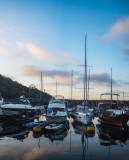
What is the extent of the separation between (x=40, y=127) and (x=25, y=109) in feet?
49.7

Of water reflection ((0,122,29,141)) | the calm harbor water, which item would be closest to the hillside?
water reflection ((0,122,29,141))

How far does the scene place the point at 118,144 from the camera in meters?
18.6

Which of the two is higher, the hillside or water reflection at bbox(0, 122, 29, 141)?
the hillside

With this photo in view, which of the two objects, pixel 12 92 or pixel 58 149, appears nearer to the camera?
pixel 58 149

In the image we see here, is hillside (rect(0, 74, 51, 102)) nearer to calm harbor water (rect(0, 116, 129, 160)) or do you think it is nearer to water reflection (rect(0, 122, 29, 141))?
water reflection (rect(0, 122, 29, 141))

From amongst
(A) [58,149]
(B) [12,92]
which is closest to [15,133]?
(A) [58,149]

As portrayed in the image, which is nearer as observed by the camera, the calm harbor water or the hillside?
the calm harbor water

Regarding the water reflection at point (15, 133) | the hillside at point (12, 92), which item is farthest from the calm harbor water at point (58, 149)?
the hillside at point (12, 92)

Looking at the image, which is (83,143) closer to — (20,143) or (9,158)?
(20,143)

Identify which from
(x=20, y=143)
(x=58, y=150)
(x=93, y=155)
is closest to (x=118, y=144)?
(x=93, y=155)

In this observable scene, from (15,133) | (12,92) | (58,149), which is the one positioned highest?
(12,92)

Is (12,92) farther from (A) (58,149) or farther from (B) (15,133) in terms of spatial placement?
(A) (58,149)

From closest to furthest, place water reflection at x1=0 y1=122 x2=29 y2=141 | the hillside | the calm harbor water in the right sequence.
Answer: the calm harbor water, water reflection at x1=0 y1=122 x2=29 y2=141, the hillside

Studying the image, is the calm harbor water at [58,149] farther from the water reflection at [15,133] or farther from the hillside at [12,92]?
the hillside at [12,92]
